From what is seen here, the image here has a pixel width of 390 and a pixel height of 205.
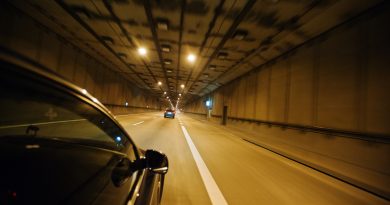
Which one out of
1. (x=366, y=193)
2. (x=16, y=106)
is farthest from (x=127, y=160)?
(x=16, y=106)

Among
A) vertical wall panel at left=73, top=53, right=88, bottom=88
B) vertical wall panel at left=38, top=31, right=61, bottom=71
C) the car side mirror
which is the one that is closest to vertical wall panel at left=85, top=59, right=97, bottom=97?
vertical wall panel at left=73, top=53, right=88, bottom=88

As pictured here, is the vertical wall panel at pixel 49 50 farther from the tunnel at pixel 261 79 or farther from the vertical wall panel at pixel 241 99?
the vertical wall panel at pixel 241 99

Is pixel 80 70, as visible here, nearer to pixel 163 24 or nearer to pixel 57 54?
pixel 57 54

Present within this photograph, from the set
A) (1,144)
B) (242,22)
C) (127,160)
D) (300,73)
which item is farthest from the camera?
(300,73)

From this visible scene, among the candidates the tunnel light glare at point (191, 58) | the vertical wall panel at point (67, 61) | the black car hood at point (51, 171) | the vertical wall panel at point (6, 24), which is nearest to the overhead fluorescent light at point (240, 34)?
the tunnel light glare at point (191, 58)

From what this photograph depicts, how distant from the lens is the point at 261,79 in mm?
17875

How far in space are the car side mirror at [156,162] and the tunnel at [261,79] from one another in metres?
0.03

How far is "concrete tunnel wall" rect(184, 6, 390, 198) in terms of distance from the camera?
279 inches

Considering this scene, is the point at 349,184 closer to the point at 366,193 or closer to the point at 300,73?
the point at 366,193

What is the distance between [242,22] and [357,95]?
5799 mm

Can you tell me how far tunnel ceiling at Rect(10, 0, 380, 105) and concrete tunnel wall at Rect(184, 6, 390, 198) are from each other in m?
0.96

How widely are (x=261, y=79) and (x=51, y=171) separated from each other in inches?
705

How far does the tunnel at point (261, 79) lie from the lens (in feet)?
14.1

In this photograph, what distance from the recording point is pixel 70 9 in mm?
10641
